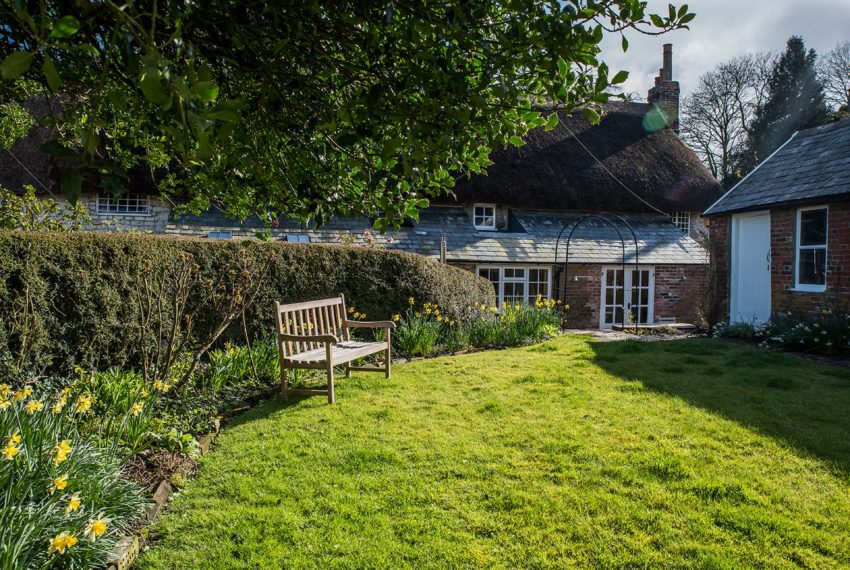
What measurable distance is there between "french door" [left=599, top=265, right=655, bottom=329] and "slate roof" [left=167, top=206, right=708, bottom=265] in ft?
1.76

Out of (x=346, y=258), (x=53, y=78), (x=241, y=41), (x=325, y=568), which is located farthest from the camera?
(x=346, y=258)

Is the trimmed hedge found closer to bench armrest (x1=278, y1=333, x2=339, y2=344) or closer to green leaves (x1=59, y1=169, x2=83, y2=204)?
bench armrest (x1=278, y1=333, x2=339, y2=344)

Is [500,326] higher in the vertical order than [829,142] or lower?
lower

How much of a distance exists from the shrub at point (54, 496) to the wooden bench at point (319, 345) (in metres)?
2.52

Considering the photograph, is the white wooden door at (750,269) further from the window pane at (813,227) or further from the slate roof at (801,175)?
the window pane at (813,227)

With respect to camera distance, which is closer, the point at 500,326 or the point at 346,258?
the point at 346,258

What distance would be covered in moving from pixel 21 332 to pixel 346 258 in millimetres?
4437

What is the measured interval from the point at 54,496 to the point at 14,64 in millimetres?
2179

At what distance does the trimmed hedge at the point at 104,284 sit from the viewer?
15.4ft

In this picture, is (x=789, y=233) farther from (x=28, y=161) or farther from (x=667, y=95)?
(x=28, y=161)

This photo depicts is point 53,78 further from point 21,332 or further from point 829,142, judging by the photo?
point 829,142

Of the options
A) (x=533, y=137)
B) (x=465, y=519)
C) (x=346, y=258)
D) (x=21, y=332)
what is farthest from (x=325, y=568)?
(x=533, y=137)

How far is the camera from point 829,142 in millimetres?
10680

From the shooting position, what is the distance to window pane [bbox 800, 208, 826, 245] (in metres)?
9.80
